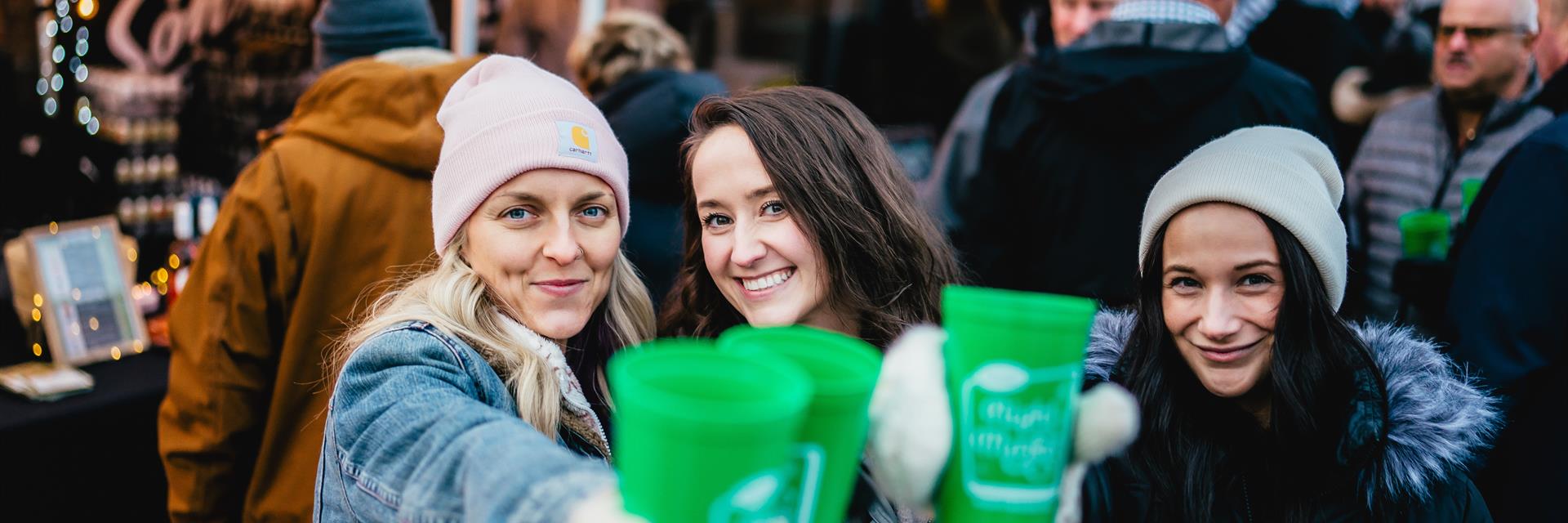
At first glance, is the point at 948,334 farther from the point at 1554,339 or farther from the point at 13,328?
the point at 13,328

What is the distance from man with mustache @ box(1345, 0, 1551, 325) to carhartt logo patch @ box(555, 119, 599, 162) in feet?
7.37

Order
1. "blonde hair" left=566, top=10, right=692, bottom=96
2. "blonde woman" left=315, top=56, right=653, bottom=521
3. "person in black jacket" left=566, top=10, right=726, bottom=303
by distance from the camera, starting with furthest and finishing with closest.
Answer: "blonde hair" left=566, top=10, right=692, bottom=96 < "person in black jacket" left=566, top=10, right=726, bottom=303 < "blonde woman" left=315, top=56, right=653, bottom=521

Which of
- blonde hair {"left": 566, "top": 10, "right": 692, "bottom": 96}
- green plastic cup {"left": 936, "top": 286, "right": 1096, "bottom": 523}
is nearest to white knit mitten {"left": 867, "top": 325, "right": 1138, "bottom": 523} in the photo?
green plastic cup {"left": 936, "top": 286, "right": 1096, "bottom": 523}

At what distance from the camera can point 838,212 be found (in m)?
1.88

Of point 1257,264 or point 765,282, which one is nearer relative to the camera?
point 1257,264

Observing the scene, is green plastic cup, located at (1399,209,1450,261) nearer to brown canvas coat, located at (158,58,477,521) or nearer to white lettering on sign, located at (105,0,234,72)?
brown canvas coat, located at (158,58,477,521)

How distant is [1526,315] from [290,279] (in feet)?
8.72

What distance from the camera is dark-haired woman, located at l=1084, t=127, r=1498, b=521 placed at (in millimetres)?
1565

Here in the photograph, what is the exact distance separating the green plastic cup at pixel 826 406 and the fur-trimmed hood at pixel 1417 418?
988 mm

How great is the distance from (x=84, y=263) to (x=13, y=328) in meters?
0.31

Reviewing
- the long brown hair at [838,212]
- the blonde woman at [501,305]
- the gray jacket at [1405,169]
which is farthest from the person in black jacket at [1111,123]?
the blonde woman at [501,305]

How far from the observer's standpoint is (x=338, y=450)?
135 centimetres

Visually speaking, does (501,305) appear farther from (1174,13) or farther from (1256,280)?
(1174,13)

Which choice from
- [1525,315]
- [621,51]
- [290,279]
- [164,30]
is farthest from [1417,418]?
[164,30]
